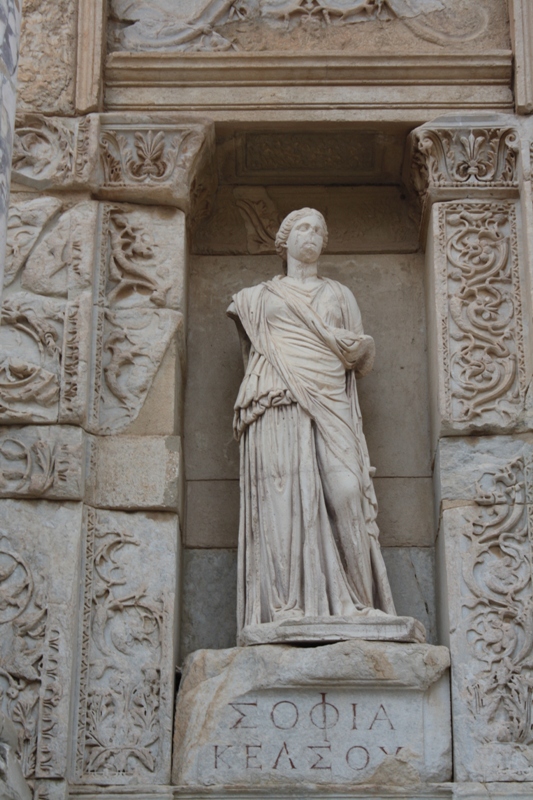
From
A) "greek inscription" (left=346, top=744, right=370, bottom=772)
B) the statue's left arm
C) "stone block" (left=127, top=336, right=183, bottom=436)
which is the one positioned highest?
the statue's left arm

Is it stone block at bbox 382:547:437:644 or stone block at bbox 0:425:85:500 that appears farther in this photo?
stone block at bbox 382:547:437:644

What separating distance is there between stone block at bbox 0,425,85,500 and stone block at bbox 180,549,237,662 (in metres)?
0.93

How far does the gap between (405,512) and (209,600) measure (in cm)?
117

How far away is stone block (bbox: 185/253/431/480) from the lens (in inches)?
346

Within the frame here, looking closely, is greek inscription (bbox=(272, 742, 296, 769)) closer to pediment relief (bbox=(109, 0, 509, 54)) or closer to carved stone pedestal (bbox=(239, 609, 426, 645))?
carved stone pedestal (bbox=(239, 609, 426, 645))

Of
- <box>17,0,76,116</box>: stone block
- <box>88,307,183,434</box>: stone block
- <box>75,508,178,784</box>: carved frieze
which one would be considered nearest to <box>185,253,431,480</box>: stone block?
<box>88,307,183,434</box>: stone block

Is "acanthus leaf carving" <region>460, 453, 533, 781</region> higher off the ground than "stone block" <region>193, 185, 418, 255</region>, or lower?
lower

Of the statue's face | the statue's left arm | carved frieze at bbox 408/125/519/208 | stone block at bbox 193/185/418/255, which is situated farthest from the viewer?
stone block at bbox 193/185/418/255

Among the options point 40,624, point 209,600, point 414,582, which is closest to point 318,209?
point 414,582

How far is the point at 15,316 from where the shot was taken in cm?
832

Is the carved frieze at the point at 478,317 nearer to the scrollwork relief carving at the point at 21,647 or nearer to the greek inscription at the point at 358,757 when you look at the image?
the greek inscription at the point at 358,757

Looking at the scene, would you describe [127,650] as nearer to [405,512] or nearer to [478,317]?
[405,512]

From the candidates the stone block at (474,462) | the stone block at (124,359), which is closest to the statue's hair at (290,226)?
the stone block at (124,359)

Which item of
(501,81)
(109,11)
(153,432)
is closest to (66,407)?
(153,432)
